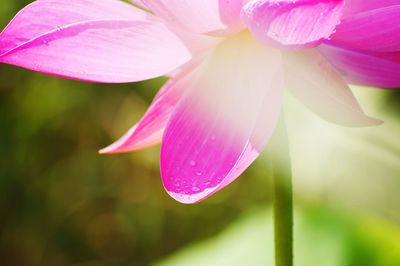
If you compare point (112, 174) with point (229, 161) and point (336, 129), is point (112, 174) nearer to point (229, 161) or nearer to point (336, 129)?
point (336, 129)

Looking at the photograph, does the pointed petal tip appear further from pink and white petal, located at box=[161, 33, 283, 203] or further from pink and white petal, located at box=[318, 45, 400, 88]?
pink and white petal, located at box=[318, 45, 400, 88]

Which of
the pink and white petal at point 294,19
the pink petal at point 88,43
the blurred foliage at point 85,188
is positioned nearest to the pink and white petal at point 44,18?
the pink petal at point 88,43

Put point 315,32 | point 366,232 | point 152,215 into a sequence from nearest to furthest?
1. point 315,32
2. point 366,232
3. point 152,215

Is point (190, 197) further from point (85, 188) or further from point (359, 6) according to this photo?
point (85, 188)

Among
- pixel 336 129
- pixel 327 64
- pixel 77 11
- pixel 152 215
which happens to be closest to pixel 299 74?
pixel 327 64

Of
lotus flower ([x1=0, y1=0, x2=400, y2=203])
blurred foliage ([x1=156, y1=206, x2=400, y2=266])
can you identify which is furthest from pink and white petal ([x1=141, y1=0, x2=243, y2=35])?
blurred foliage ([x1=156, y1=206, x2=400, y2=266])
